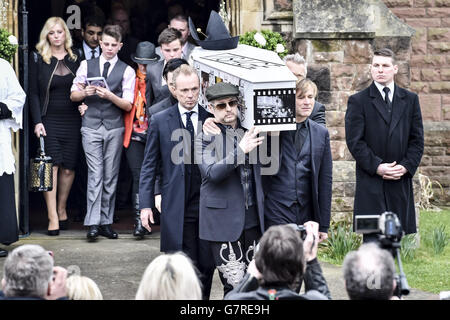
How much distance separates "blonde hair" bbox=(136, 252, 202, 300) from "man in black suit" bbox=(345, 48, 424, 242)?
3564 mm

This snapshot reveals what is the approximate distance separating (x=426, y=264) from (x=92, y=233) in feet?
10.5

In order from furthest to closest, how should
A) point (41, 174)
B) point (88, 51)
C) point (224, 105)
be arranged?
point (88, 51) < point (41, 174) < point (224, 105)

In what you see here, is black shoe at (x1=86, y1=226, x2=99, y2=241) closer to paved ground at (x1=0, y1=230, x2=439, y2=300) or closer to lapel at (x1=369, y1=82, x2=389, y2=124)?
paved ground at (x1=0, y1=230, x2=439, y2=300)

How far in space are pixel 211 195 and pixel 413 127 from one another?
215 centimetres

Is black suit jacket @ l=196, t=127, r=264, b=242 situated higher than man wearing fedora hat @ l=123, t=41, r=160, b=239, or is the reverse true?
man wearing fedora hat @ l=123, t=41, r=160, b=239

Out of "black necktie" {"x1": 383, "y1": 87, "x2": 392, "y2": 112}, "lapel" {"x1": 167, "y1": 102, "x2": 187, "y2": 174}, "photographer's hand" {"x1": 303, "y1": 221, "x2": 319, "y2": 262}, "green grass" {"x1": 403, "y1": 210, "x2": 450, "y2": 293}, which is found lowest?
"green grass" {"x1": 403, "y1": 210, "x2": 450, "y2": 293}

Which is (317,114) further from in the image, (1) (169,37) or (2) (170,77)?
(1) (169,37)

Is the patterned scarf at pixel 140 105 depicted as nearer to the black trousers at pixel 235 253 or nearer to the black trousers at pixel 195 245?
the black trousers at pixel 195 245

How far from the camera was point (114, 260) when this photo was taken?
8.47m

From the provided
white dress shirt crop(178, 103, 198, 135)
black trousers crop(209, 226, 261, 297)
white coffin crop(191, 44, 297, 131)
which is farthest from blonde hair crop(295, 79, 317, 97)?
black trousers crop(209, 226, 261, 297)

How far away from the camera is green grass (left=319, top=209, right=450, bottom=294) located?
800 centimetres

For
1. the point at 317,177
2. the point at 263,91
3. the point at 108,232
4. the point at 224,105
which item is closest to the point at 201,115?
the point at 224,105

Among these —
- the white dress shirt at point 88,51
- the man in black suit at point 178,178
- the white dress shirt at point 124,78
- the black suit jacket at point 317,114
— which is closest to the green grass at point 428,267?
the black suit jacket at point 317,114

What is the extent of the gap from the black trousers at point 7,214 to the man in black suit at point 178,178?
8.02 ft
